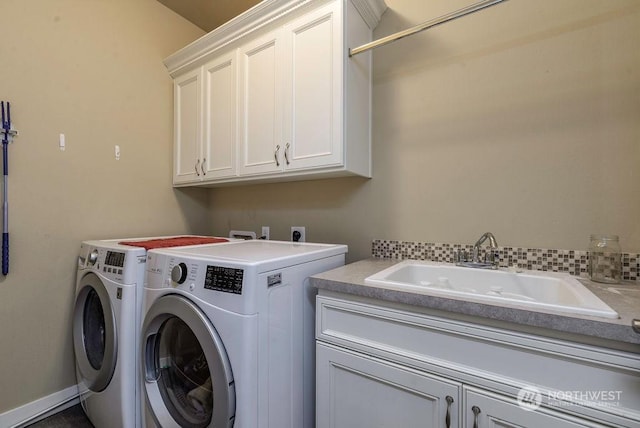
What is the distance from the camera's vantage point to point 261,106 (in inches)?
69.1

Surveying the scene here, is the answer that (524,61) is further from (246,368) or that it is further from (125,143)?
(125,143)

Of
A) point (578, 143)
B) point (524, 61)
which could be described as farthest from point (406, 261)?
point (524, 61)

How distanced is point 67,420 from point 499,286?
2420mm

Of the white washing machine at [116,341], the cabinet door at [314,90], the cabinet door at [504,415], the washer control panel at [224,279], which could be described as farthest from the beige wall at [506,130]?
the white washing machine at [116,341]

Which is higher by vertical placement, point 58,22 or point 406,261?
point 58,22

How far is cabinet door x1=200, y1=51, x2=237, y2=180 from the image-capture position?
190cm

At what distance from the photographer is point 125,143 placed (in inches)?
79.6

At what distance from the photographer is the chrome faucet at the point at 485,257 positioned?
1273 mm

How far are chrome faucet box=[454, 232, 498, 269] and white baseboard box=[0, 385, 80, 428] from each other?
2399 millimetres

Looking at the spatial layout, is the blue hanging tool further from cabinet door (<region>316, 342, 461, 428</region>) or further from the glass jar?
the glass jar

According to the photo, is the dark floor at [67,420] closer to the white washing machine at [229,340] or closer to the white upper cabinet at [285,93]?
the white washing machine at [229,340]

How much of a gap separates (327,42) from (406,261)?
4.00 feet

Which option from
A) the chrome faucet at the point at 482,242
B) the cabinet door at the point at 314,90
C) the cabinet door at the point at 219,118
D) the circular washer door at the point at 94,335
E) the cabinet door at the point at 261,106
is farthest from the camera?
the cabinet door at the point at 219,118

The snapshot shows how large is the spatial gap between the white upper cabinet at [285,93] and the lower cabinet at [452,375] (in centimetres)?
83
